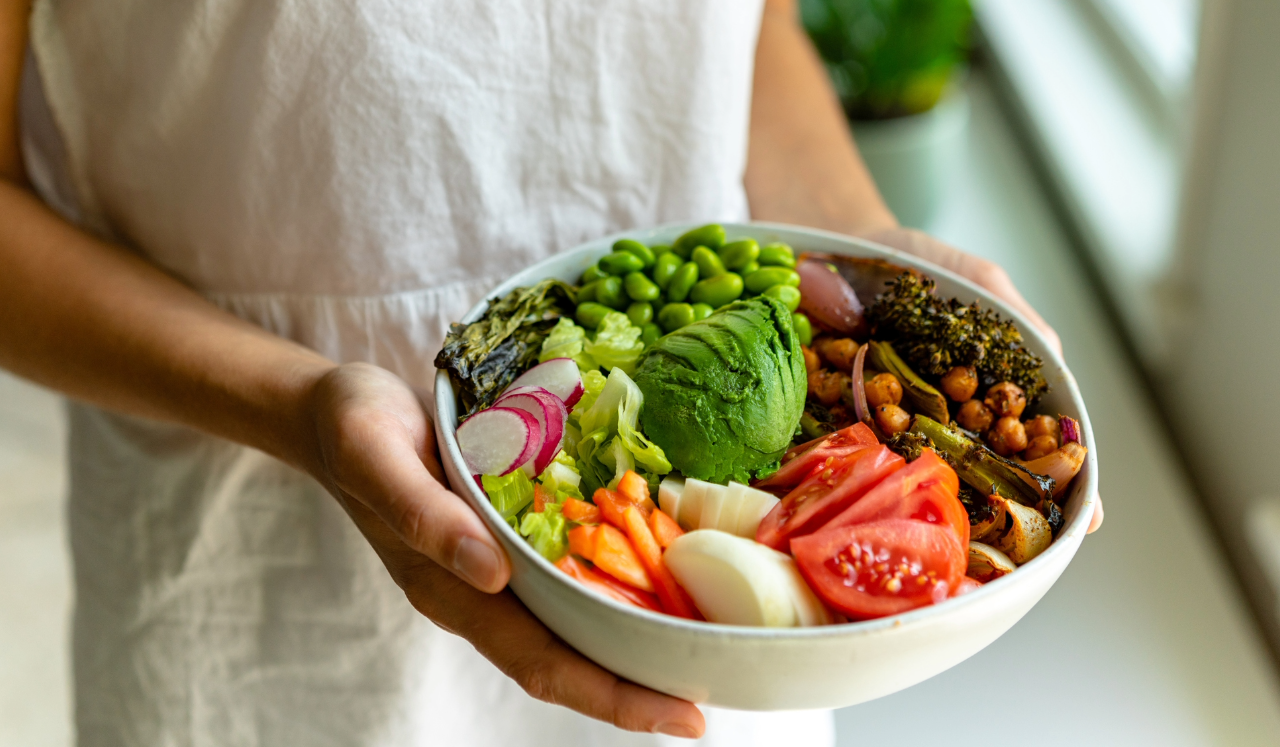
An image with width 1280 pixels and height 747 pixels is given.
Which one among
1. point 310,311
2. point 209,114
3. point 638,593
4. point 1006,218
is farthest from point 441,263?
point 1006,218

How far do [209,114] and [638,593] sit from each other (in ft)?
2.23

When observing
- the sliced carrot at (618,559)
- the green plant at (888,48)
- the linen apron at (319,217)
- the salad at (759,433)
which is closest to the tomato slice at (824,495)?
the salad at (759,433)

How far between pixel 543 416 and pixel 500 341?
12cm

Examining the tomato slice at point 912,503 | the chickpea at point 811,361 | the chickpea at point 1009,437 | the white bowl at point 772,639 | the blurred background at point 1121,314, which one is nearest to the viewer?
the white bowl at point 772,639

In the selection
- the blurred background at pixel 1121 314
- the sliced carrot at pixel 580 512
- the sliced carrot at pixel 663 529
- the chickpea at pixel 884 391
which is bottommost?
the blurred background at pixel 1121 314

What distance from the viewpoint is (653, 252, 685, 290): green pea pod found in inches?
39.2

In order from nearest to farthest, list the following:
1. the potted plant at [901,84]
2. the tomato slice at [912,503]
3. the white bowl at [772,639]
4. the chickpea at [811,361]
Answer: the white bowl at [772,639] < the tomato slice at [912,503] < the chickpea at [811,361] < the potted plant at [901,84]

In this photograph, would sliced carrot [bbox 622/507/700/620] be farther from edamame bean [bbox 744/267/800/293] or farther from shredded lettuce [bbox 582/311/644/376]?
edamame bean [bbox 744/267/800/293]

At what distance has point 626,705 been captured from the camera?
28.1 inches

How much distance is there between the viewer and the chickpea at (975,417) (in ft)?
2.84

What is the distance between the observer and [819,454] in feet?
2.68

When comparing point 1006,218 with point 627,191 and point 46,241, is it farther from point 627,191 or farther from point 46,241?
point 46,241

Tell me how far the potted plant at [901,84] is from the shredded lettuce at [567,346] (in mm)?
1266

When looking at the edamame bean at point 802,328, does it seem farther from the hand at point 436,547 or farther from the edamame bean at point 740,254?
the hand at point 436,547
